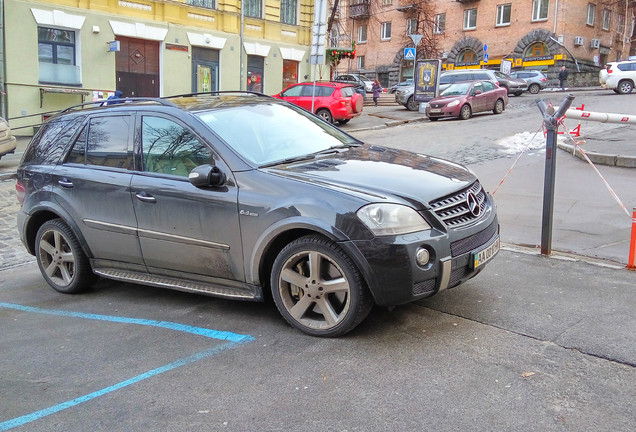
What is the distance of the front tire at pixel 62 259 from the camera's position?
559cm

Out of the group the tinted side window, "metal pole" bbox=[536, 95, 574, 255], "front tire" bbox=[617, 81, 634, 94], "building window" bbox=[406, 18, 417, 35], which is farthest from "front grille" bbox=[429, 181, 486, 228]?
"building window" bbox=[406, 18, 417, 35]

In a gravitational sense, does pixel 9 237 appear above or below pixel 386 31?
below

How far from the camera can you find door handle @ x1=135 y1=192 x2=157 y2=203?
4.85 metres

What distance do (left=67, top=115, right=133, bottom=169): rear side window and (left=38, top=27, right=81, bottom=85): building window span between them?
725 inches

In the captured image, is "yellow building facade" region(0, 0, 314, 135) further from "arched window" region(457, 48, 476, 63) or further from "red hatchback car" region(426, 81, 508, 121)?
"arched window" region(457, 48, 476, 63)

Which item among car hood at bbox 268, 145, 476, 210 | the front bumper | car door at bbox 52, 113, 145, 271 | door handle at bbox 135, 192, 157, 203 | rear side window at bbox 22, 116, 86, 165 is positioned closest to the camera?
the front bumper

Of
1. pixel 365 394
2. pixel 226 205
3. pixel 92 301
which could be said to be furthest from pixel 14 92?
pixel 365 394

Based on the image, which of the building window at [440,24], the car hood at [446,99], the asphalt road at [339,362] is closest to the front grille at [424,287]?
the asphalt road at [339,362]

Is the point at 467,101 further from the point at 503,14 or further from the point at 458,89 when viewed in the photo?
the point at 503,14

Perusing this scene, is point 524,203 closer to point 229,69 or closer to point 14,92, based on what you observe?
point 14,92

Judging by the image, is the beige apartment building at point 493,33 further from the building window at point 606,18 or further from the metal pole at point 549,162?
the metal pole at point 549,162

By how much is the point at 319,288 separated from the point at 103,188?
88.1 inches

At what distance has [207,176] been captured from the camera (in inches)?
174

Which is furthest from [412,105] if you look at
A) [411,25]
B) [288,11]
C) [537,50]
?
[411,25]
